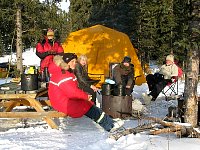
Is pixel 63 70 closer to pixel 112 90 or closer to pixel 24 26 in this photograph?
pixel 112 90

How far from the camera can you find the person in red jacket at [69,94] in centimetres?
605

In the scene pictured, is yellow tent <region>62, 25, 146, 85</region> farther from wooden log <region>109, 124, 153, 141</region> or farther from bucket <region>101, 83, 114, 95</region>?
wooden log <region>109, 124, 153, 141</region>

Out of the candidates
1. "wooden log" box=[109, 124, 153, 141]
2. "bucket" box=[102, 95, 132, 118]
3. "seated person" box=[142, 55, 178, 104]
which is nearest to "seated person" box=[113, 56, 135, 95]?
"bucket" box=[102, 95, 132, 118]

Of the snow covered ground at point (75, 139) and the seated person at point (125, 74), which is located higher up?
the seated person at point (125, 74)

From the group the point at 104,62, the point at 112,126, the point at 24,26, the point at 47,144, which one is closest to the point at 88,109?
the point at 112,126

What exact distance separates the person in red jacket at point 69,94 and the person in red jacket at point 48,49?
2670mm

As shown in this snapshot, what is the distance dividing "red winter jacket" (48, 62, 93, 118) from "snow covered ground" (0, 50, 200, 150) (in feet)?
1.41

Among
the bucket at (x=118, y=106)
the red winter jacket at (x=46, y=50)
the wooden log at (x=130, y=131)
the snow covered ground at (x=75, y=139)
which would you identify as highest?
the red winter jacket at (x=46, y=50)

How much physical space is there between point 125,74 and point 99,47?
5.45 m

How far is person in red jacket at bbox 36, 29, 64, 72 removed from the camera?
904 centimetres

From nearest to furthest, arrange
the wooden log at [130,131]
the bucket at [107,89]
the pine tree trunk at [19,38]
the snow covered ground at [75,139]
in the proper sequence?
the snow covered ground at [75,139] < the wooden log at [130,131] < the bucket at [107,89] < the pine tree trunk at [19,38]

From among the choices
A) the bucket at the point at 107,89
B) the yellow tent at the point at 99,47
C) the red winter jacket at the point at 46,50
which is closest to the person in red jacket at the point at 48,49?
the red winter jacket at the point at 46,50

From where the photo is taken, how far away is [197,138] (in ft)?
18.5

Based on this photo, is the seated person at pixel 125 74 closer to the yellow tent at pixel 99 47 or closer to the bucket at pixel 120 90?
the bucket at pixel 120 90
